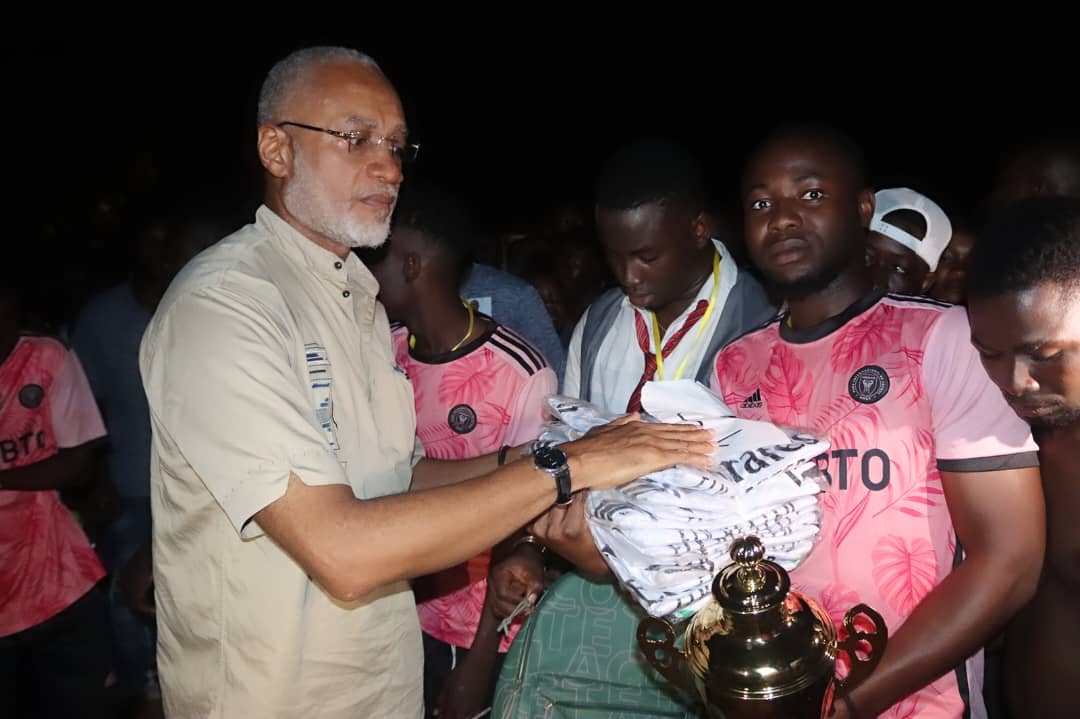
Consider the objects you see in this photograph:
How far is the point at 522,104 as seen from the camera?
431 inches

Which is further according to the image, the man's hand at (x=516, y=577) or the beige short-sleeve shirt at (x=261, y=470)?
the man's hand at (x=516, y=577)

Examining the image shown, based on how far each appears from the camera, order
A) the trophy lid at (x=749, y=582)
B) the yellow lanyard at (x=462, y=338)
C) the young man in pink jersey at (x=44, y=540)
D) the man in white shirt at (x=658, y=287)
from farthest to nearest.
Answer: the young man in pink jersey at (x=44, y=540)
the yellow lanyard at (x=462, y=338)
the man in white shirt at (x=658, y=287)
the trophy lid at (x=749, y=582)

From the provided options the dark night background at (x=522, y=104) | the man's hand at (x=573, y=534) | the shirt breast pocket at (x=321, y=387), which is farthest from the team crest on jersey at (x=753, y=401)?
the dark night background at (x=522, y=104)

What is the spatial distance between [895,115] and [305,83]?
865cm

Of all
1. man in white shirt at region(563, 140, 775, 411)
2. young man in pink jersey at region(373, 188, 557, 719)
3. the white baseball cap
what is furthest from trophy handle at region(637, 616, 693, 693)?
the white baseball cap

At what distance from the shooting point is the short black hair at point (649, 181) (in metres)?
2.91

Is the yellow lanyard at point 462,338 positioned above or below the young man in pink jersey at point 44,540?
above

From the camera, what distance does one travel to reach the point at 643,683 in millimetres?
1842

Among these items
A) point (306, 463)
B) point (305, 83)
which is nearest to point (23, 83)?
point (305, 83)

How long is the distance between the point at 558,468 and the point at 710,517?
1.19 ft

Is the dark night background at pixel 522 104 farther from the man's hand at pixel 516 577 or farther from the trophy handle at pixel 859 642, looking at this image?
the trophy handle at pixel 859 642

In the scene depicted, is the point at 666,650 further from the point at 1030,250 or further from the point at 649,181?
the point at 649,181

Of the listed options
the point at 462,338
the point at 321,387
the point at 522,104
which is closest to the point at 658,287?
the point at 462,338

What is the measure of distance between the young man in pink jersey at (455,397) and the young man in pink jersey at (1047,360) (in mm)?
1439
